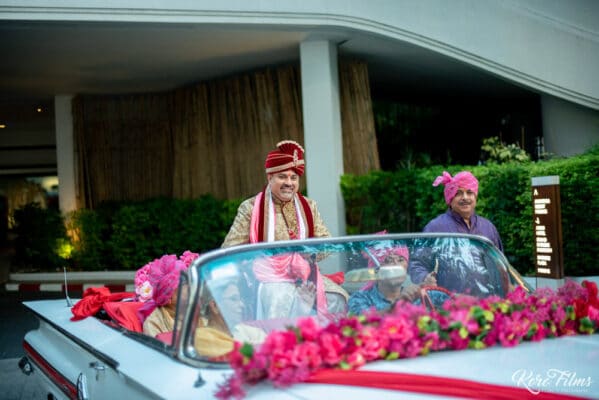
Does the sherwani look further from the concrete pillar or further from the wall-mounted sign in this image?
the concrete pillar

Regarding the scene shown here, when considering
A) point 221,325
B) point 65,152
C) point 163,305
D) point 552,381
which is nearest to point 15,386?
point 163,305

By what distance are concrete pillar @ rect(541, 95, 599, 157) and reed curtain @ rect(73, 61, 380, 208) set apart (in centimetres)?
309

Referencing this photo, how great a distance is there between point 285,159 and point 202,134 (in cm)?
1075

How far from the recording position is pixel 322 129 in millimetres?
12227

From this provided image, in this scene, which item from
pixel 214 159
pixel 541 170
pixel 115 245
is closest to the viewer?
pixel 541 170

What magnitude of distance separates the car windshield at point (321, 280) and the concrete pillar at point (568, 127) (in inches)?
360

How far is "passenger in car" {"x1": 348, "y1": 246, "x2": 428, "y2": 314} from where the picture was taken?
11.1 feet

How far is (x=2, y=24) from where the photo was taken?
10750mm

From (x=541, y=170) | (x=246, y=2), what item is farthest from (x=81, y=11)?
(x=541, y=170)

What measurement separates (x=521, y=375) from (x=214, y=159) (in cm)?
1349

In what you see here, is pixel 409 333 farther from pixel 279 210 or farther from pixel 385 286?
pixel 279 210

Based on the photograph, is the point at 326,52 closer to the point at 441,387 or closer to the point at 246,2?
the point at 246,2

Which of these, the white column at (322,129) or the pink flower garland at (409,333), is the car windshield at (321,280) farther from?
the white column at (322,129)

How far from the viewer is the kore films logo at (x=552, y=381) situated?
2574 mm
